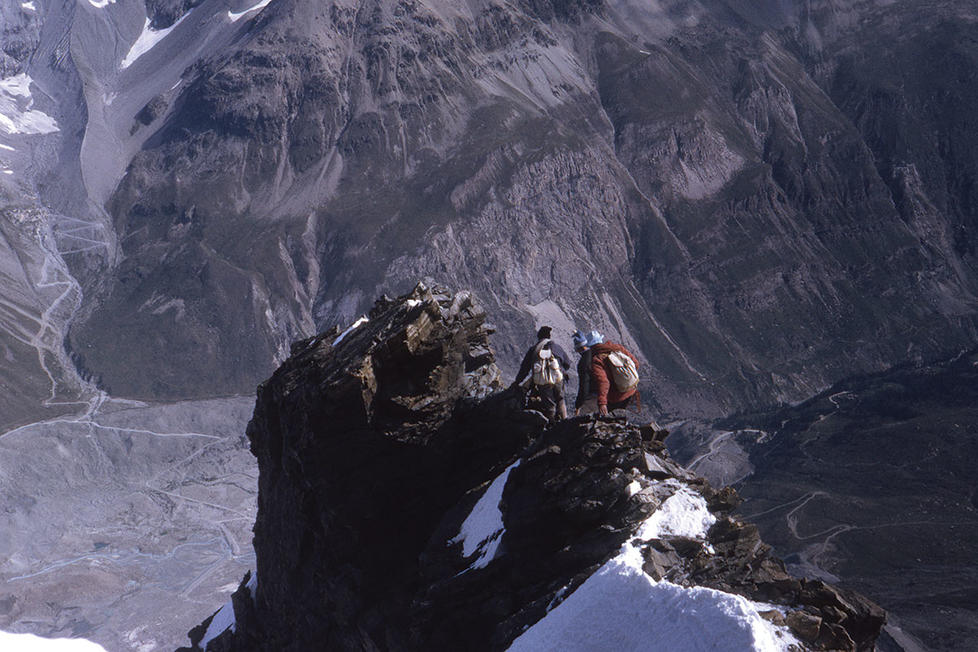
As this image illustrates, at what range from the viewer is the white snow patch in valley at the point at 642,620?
12938 millimetres

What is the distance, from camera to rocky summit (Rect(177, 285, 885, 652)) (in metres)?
15.1

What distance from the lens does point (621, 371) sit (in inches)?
829

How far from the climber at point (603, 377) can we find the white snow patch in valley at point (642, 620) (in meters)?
5.04

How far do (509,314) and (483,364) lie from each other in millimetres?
130578

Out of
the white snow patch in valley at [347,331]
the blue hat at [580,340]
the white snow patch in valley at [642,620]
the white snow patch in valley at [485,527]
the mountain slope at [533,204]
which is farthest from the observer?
the mountain slope at [533,204]

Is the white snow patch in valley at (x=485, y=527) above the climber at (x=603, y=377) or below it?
below

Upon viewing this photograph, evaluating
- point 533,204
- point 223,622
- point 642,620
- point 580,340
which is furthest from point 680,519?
point 533,204

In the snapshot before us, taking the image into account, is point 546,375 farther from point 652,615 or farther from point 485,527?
point 652,615

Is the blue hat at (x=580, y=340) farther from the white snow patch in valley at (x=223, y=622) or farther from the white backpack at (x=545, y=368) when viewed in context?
the white snow patch in valley at (x=223, y=622)

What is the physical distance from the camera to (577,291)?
16388 centimetres

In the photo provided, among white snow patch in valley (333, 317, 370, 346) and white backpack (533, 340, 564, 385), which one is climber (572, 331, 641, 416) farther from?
white snow patch in valley (333, 317, 370, 346)

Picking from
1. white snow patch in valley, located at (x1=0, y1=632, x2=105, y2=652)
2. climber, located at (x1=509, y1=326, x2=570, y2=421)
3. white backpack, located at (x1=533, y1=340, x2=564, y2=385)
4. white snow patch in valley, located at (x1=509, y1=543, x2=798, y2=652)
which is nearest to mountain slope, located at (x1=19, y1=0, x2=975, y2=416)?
white snow patch in valley, located at (x1=0, y1=632, x2=105, y2=652)

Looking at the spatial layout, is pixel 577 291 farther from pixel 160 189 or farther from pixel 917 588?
pixel 917 588

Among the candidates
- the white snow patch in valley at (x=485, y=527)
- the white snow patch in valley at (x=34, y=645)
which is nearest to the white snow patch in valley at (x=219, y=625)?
the white snow patch in valley at (x=34, y=645)
